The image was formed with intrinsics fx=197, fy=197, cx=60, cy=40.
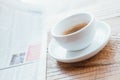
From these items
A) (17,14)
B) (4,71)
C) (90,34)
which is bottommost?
(4,71)

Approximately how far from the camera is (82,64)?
0.49m

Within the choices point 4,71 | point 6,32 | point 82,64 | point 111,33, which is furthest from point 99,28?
point 6,32

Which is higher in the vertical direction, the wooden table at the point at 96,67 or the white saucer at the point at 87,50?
the white saucer at the point at 87,50

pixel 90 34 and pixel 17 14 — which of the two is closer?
pixel 90 34

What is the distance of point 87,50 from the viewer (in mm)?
506

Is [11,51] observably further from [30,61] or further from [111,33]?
[111,33]

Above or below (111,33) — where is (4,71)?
below

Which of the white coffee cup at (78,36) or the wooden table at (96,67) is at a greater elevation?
the white coffee cup at (78,36)

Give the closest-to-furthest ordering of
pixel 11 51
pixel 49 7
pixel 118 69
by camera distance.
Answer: pixel 118 69 < pixel 11 51 < pixel 49 7

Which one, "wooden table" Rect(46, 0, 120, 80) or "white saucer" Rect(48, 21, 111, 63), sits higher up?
"white saucer" Rect(48, 21, 111, 63)

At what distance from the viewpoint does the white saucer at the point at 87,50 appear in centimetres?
49

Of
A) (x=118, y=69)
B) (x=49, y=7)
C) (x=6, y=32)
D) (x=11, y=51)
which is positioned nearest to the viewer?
(x=118, y=69)

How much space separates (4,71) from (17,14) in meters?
0.39

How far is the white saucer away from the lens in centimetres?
49
